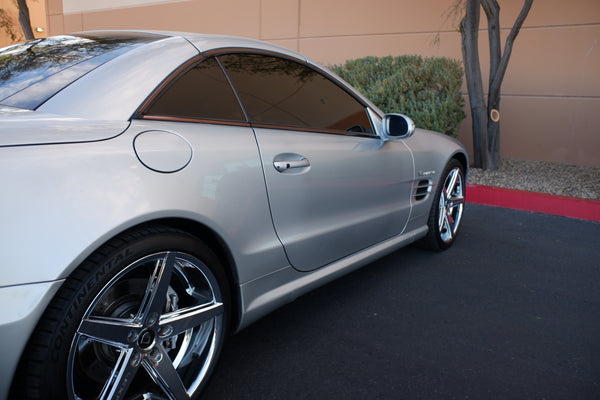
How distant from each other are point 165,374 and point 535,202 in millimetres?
5230

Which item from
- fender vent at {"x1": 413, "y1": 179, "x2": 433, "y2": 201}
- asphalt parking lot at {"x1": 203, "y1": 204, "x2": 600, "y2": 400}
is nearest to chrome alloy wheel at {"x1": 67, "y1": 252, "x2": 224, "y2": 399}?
asphalt parking lot at {"x1": 203, "y1": 204, "x2": 600, "y2": 400}

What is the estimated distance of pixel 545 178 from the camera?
6863 mm

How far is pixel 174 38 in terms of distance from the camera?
2.28 metres

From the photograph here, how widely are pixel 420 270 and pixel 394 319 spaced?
903 mm

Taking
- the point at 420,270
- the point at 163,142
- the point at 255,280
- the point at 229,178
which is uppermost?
the point at 163,142

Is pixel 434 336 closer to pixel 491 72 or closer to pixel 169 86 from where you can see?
pixel 169 86

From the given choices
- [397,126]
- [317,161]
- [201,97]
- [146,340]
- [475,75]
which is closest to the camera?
[146,340]

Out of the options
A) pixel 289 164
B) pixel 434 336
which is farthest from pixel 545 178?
pixel 289 164

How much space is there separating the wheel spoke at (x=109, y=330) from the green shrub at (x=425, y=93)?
233 inches

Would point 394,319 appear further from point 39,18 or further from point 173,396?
point 39,18

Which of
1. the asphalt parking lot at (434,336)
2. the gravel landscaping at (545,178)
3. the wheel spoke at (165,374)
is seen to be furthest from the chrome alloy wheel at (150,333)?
the gravel landscaping at (545,178)

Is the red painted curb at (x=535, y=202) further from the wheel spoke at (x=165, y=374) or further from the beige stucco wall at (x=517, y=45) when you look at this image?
the wheel spoke at (x=165, y=374)

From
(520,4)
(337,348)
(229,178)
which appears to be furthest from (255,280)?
(520,4)

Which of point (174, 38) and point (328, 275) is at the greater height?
point (174, 38)
